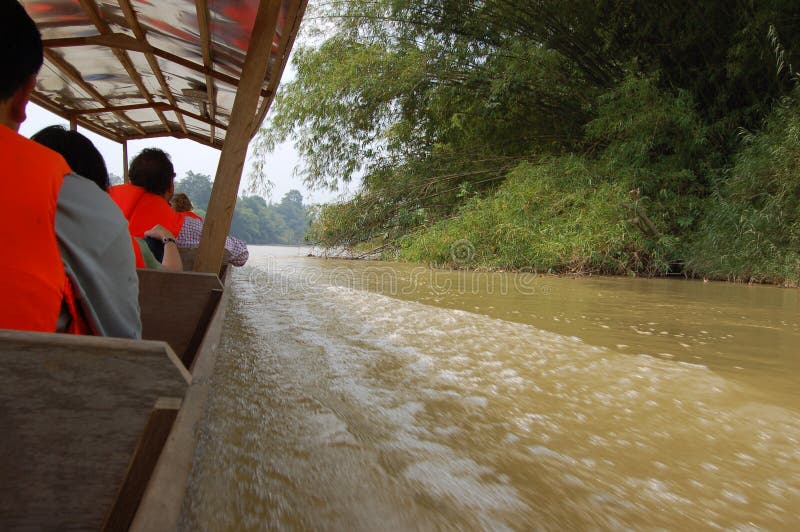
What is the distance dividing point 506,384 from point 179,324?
1380 millimetres

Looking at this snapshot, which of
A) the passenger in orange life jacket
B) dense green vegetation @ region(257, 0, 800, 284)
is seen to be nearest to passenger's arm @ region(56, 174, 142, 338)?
the passenger in orange life jacket

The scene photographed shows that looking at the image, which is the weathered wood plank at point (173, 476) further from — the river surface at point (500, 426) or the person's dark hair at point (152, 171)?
the person's dark hair at point (152, 171)

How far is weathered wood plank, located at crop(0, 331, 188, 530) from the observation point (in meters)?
0.64

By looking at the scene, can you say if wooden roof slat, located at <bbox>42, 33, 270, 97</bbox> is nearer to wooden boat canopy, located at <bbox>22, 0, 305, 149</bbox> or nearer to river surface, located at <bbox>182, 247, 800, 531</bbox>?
wooden boat canopy, located at <bbox>22, 0, 305, 149</bbox>

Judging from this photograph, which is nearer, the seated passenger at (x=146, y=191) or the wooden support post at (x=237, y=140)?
the wooden support post at (x=237, y=140)

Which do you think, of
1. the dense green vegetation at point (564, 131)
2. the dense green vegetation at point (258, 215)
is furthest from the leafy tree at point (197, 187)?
the dense green vegetation at point (564, 131)

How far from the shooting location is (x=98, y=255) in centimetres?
106

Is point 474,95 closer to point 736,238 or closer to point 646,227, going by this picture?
point 646,227

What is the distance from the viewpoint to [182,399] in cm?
72

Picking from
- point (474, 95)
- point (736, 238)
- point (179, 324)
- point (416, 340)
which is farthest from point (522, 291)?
point (474, 95)

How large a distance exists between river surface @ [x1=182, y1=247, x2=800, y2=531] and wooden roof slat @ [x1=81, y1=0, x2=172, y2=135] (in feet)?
6.83

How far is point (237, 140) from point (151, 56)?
1.59 metres

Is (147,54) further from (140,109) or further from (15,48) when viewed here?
(15,48)

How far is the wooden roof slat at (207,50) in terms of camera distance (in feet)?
9.71
